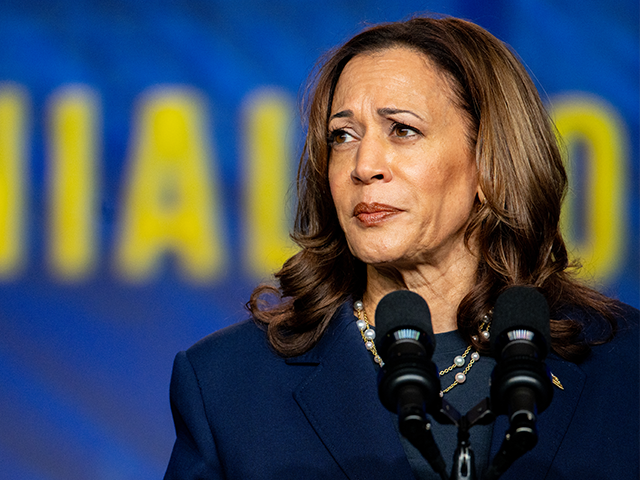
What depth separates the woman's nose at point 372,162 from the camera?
1844 millimetres

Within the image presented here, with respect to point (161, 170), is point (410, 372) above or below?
below

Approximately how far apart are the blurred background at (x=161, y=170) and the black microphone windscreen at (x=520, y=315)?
5.46 feet

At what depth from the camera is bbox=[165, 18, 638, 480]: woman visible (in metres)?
1.81

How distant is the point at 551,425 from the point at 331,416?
46cm

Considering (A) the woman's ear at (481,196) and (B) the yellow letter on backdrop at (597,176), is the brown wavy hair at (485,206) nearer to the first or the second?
(A) the woman's ear at (481,196)

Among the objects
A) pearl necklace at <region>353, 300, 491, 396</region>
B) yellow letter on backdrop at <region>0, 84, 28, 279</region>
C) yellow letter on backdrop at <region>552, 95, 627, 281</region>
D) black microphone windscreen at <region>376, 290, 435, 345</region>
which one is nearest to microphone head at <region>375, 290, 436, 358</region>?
black microphone windscreen at <region>376, 290, 435, 345</region>

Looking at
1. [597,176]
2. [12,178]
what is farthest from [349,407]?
[12,178]

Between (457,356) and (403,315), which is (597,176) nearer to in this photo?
(457,356)

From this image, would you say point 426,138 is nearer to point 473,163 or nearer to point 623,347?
point 473,163

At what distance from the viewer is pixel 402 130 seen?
190 cm

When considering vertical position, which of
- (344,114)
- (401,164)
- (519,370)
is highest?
(344,114)

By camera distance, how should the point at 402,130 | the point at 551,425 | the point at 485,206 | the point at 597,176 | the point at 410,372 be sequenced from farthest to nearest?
the point at 597,176 → the point at 485,206 → the point at 402,130 → the point at 551,425 → the point at 410,372

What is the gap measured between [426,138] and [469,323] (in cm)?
44

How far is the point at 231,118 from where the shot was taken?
2.88 metres
